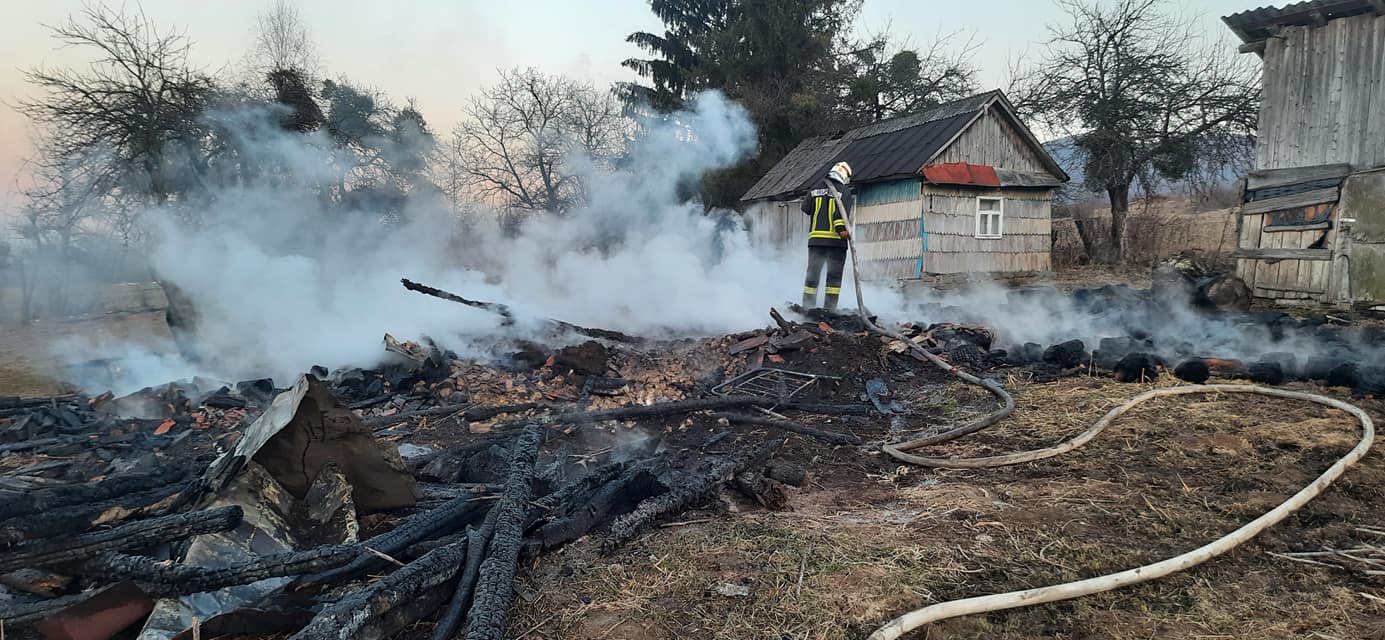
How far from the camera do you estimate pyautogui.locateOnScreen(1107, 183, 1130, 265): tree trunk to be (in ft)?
65.9

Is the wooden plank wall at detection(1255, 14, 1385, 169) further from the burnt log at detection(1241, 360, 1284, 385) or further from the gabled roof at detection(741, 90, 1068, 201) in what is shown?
the burnt log at detection(1241, 360, 1284, 385)

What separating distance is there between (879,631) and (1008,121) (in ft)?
62.5

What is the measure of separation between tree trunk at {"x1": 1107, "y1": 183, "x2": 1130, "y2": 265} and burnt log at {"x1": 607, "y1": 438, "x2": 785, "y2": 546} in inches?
797

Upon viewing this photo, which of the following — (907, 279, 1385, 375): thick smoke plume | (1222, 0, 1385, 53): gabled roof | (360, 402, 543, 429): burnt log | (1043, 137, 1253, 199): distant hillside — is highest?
(1222, 0, 1385, 53): gabled roof

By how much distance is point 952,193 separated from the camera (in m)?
16.9

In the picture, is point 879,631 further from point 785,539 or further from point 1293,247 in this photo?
point 1293,247

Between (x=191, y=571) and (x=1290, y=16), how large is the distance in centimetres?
1527

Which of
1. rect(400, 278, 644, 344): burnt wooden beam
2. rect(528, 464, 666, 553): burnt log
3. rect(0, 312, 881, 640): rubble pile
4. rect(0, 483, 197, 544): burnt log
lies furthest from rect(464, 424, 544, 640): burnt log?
rect(400, 278, 644, 344): burnt wooden beam

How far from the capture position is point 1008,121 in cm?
1819

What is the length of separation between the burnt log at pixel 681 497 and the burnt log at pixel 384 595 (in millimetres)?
829

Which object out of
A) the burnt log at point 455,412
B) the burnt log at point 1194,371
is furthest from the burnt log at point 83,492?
the burnt log at point 1194,371

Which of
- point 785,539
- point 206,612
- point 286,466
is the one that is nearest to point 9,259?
point 286,466

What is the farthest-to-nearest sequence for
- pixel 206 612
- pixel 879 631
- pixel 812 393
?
pixel 812 393, pixel 206 612, pixel 879 631

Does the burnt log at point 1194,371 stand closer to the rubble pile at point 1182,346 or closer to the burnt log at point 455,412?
the rubble pile at point 1182,346
